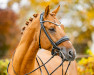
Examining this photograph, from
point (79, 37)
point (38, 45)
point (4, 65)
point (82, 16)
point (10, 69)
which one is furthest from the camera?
point (79, 37)

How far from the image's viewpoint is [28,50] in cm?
310

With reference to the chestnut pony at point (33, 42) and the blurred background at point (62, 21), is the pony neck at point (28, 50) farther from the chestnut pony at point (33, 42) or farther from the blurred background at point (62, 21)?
the blurred background at point (62, 21)

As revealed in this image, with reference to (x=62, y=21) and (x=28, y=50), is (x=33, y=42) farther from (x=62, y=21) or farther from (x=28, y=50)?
(x=62, y=21)

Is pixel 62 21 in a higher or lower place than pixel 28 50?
higher

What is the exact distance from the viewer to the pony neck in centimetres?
309

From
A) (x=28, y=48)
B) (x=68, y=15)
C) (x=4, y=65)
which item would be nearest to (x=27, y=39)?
(x=28, y=48)

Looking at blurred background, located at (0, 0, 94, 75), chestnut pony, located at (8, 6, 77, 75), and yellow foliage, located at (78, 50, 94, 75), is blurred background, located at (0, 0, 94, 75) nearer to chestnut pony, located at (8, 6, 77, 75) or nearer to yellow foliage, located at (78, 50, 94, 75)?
yellow foliage, located at (78, 50, 94, 75)

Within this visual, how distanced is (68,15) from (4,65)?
10976 millimetres

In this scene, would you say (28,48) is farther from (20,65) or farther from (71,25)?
(71,25)

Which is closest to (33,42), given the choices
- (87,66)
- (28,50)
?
(28,50)

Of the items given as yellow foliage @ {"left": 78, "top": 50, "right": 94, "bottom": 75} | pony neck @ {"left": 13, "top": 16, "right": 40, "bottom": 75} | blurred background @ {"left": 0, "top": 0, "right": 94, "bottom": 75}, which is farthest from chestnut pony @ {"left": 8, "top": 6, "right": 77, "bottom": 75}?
blurred background @ {"left": 0, "top": 0, "right": 94, "bottom": 75}

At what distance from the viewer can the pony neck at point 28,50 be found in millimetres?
3092

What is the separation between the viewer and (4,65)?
5652mm

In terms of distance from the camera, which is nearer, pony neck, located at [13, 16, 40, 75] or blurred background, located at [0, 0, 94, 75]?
pony neck, located at [13, 16, 40, 75]
